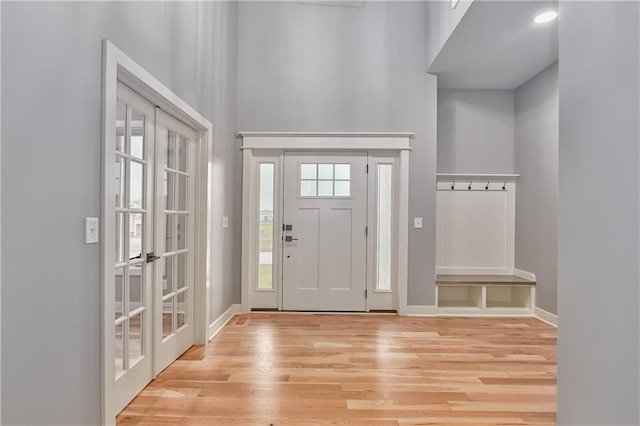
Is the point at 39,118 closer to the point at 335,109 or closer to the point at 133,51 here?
the point at 133,51

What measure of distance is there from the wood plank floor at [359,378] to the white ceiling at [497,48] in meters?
2.78

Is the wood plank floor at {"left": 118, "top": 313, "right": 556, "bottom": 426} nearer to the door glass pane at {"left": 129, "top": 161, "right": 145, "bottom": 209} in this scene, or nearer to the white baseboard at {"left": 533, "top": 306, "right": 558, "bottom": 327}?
Result: the white baseboard at {"left": 533, "top": 306, "right": 558, "bottom": 327}

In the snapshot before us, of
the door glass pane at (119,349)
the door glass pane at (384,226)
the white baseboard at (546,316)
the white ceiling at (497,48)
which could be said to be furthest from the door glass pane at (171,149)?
the white baseboard at (546,316)

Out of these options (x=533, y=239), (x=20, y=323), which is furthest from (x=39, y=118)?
(x=533, y=239)

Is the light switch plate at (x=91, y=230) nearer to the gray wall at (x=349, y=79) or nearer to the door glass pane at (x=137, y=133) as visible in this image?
the door glass pane at (x=137, y=133)

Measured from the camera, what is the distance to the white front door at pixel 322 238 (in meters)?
4.18

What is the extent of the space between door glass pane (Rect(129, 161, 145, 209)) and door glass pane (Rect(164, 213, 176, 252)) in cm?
35

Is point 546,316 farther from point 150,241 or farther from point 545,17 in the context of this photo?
point 150,241

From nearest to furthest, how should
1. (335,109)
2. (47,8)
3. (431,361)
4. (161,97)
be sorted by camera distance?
(47,8) < (161,97) < (431,361) < (335,109)

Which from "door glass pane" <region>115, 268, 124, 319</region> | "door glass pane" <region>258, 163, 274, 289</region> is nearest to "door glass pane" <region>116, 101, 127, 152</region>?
"door glass pane" <region>115, 268, 124, 319</region>

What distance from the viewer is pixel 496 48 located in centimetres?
348

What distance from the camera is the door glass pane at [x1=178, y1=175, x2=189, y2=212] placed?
287 cm

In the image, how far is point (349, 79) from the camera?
410 centimetres

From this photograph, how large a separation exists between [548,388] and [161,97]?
3.20m
